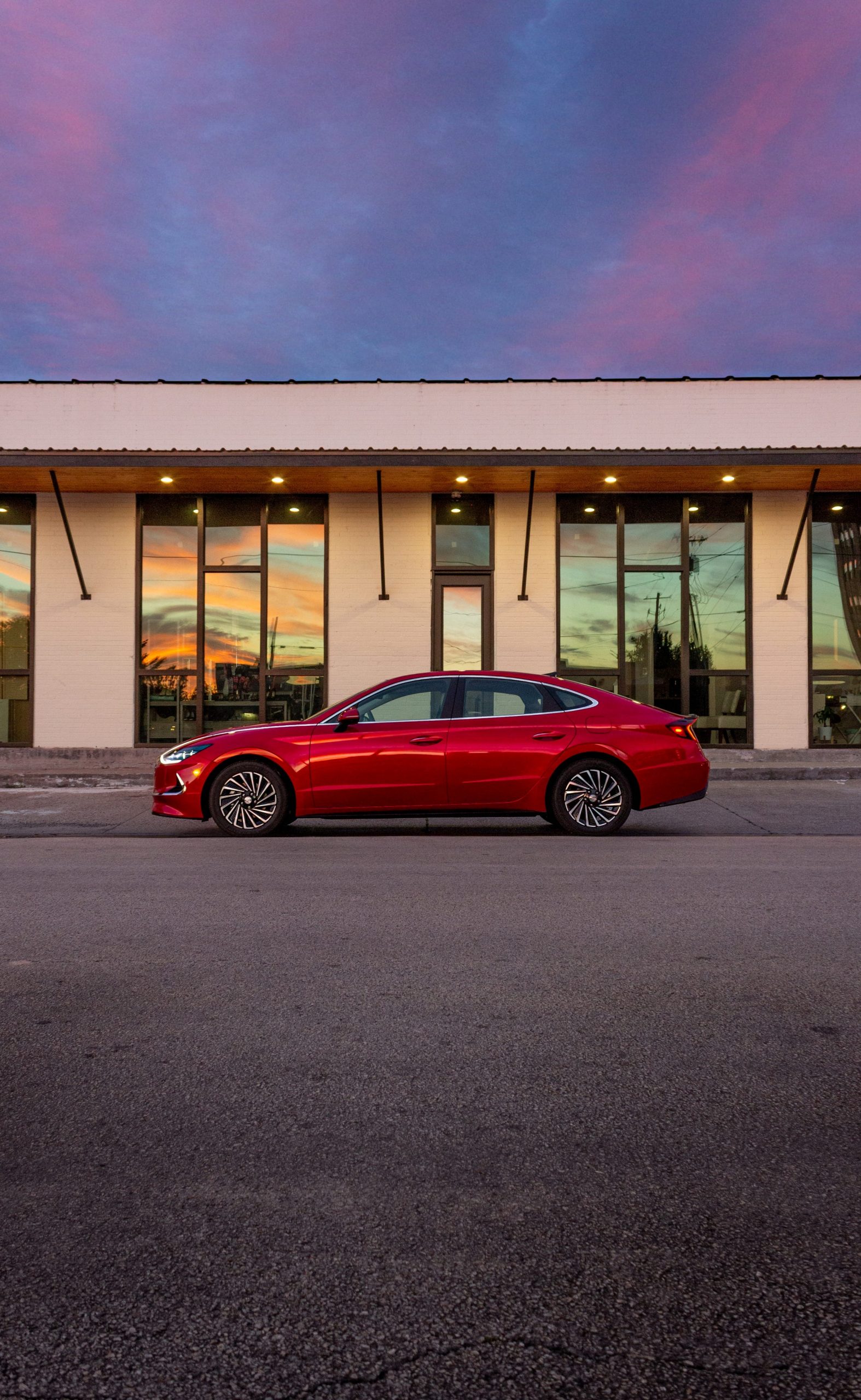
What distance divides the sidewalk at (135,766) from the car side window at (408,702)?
5367 mm

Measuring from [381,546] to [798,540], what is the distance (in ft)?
21.7

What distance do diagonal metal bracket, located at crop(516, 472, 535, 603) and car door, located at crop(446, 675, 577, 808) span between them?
7086 millimetres

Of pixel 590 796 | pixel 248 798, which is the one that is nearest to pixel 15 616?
pixel 248 798

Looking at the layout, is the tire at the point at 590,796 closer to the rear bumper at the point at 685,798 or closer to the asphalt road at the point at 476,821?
the asphalt road at the point at 476,821

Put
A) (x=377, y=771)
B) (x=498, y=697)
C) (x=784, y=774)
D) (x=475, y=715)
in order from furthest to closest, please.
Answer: (x=784, y=774) → (x=498, y=697) → (x=475, y=715) → (x=377, y=771)

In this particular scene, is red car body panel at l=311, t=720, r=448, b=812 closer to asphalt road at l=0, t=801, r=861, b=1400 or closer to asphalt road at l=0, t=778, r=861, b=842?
asphalt road at l=0, t=778, r=861, b=842

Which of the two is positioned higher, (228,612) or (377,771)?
(228,612)

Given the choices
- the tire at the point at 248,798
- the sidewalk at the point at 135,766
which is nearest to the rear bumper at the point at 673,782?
the tire at the point at 248,798

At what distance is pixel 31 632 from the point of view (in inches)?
685

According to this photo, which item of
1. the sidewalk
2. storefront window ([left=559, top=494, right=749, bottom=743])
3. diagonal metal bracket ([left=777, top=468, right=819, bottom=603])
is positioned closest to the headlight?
the sidewalk

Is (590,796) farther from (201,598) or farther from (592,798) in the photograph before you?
(201,598)

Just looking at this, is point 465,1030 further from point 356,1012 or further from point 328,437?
point 328,437

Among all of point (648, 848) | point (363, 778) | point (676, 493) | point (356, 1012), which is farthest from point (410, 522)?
point (356, 1012)

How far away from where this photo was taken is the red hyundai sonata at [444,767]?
947 cm
